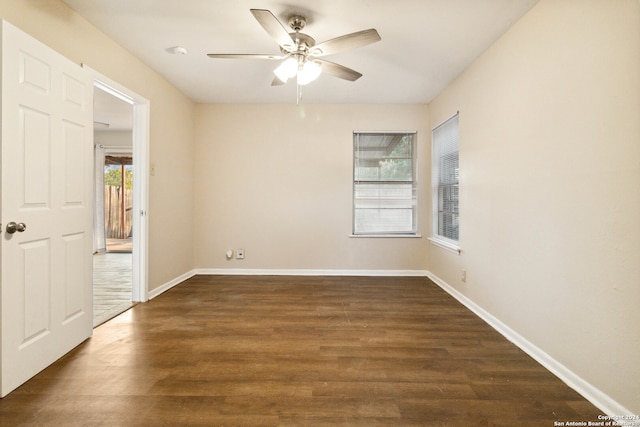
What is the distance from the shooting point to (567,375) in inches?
72.3

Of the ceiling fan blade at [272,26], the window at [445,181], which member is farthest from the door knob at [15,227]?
the window at [445,181]

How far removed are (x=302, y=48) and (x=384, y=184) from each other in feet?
8.38

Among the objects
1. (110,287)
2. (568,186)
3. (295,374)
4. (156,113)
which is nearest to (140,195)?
(156,113)

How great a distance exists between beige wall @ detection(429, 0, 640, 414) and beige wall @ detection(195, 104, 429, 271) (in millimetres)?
1731

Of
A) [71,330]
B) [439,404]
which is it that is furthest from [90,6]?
[439,404]

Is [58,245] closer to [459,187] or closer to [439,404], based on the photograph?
[439,404]

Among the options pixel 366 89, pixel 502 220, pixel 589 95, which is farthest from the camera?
pixel 366 89

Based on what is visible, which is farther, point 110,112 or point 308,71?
point 110,112

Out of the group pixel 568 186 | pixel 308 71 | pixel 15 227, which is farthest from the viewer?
pixel 308 71

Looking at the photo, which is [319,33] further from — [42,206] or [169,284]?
[169,284]

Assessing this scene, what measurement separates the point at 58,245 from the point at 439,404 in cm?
259

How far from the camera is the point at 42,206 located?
1920mm

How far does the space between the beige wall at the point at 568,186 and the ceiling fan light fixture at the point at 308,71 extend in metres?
1.57

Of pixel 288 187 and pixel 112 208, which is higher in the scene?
pixel 288 187
